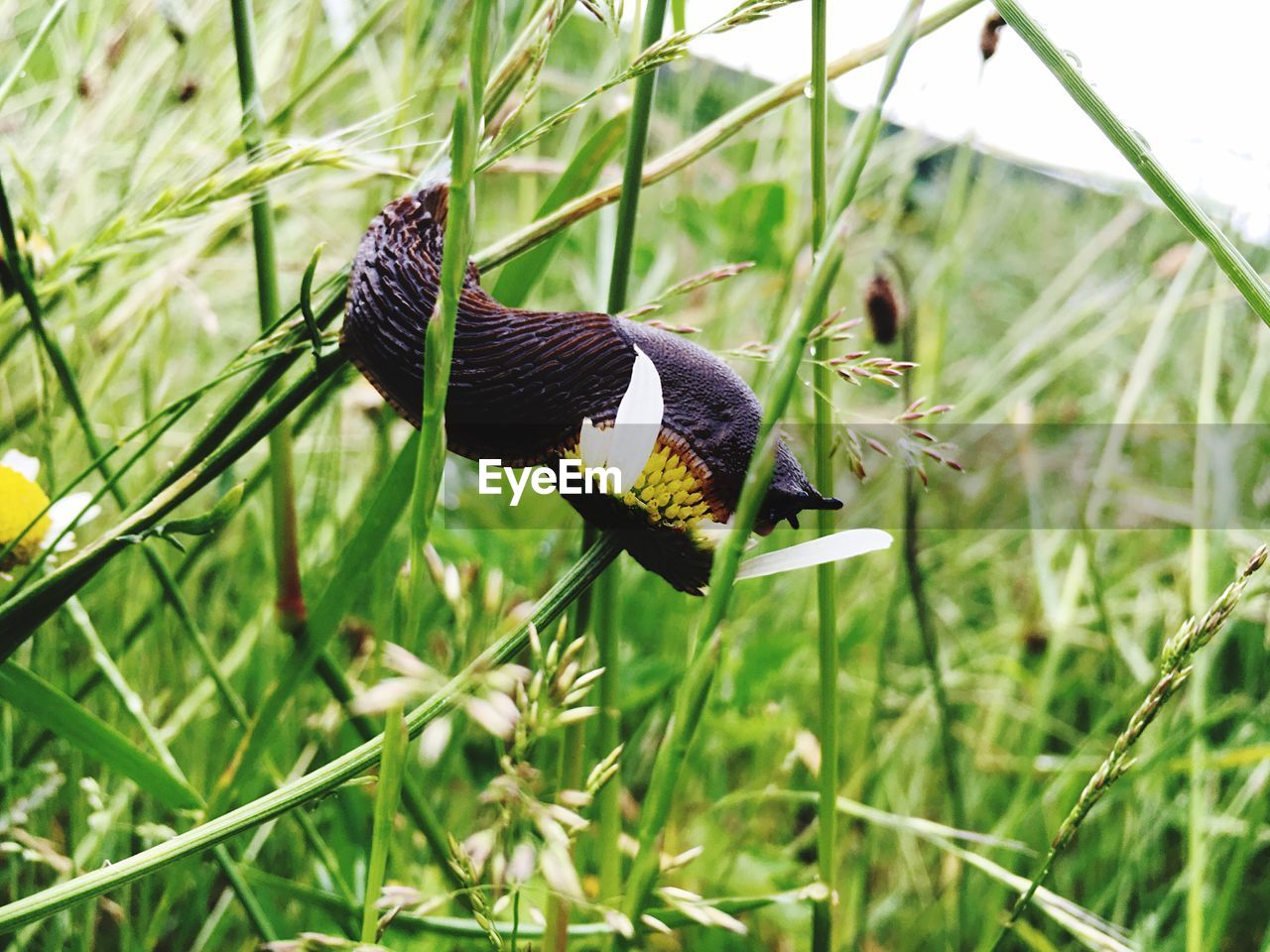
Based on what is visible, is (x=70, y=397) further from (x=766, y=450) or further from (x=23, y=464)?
(x=766, y=450)

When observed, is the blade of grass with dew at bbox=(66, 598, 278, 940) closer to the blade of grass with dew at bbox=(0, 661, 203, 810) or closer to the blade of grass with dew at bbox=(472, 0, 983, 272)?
the blade of grass with dew at bbox=(0, 661, 203, 810)

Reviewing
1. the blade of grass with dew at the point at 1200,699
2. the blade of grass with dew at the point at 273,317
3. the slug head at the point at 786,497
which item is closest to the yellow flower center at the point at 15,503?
the blade of grass with dew at the point at 273,317

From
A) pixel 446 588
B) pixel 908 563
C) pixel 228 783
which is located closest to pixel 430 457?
pixel 446 588

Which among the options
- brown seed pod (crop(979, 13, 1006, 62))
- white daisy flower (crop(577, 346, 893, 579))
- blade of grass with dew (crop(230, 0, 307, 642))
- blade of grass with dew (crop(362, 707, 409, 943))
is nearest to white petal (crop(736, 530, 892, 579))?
white daisy flower (crop(577, 346, 893, 579))

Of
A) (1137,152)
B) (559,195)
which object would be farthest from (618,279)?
(1137,152)

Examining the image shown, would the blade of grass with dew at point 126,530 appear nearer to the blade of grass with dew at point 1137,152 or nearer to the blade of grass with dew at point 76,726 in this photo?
the blade of grass with dew at point 76,726

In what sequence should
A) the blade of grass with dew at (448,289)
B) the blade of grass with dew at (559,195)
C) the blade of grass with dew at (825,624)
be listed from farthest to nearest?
the blade of grass with dew at (559,195)
the blade of grass with dew at (825,624)
the blade of grass with dew at (448,289)

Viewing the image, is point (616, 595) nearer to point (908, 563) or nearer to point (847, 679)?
point (908, 563)
